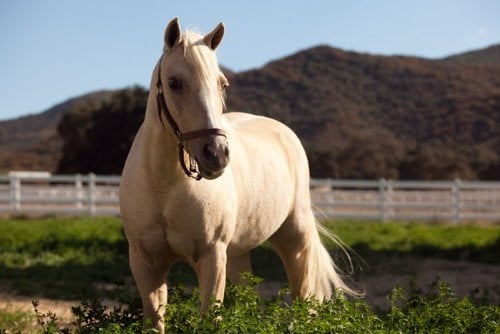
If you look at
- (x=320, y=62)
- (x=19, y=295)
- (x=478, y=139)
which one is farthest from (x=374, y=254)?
(x=320, y=62)

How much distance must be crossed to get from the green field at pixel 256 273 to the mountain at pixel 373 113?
92.3 ft

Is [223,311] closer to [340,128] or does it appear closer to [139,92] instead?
[139,92]

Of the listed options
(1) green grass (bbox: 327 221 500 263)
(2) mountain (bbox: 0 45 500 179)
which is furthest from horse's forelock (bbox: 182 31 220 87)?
(2) mountain (bbox: 0 45 500 179)

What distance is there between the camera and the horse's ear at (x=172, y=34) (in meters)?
3.61

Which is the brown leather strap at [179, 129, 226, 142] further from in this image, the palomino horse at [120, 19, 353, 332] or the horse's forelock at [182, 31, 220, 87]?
the horse's forelock at [182, 31, 220, 87]

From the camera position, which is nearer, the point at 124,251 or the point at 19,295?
the point at 19,295

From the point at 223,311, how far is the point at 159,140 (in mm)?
900

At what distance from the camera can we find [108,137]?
34281 millimetres

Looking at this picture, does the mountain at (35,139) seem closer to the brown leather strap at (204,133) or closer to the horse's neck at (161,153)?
the horse's neck at (161,153)

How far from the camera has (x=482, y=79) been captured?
64938 millimetres

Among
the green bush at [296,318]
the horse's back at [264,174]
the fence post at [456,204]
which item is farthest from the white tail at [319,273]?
the fence post at [456,204]

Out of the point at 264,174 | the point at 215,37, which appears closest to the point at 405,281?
the point at 264,174

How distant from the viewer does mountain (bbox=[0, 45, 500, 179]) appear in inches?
1677

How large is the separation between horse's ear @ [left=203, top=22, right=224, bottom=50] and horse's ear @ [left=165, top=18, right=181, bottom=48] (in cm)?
14
